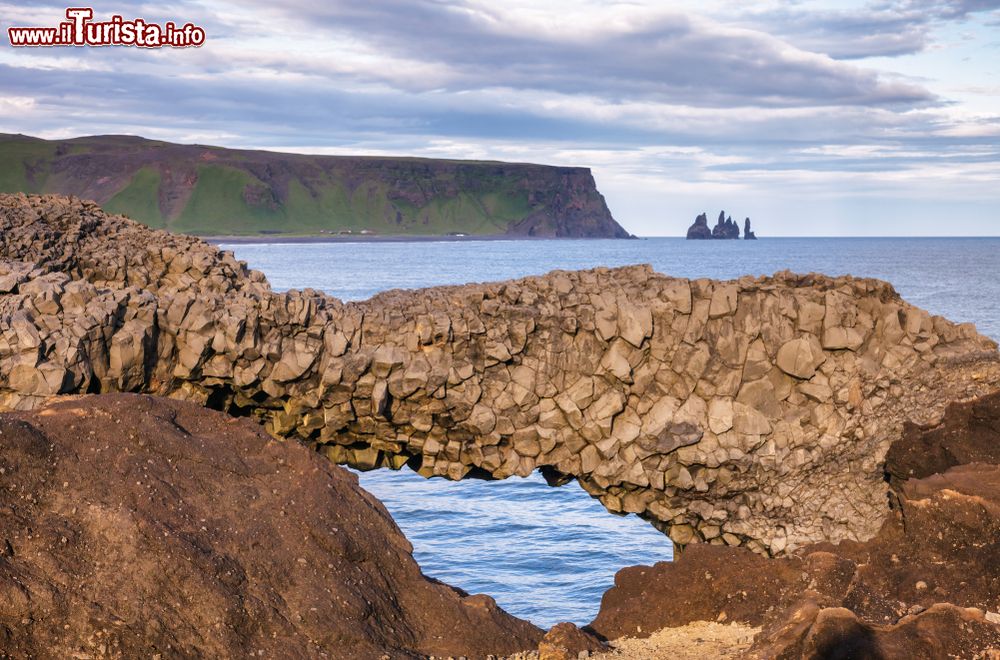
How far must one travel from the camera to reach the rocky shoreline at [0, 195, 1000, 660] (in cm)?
838

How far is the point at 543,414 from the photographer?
39.4 feet

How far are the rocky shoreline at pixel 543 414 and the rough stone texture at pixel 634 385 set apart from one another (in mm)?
26

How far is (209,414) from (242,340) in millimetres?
2262

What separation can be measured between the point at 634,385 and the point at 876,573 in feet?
11.4

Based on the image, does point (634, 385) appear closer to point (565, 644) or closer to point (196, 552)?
point (565, 644)

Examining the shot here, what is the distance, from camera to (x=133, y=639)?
6.75 meters

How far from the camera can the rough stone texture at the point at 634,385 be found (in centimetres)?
1177

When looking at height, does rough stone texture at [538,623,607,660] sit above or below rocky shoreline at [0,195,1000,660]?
below

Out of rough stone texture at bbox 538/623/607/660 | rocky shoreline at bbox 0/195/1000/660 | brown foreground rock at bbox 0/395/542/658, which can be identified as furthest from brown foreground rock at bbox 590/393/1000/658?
brown foreground rock at bbox 0/395/542/658

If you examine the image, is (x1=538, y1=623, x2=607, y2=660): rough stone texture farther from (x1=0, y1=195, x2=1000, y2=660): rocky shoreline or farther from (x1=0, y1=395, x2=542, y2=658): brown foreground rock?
(x1=0, y1=395, x2=542, y2=658): brown foreground rock

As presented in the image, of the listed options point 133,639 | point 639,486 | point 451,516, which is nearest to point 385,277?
point 451,516

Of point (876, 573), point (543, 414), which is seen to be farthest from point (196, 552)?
point (876, 573)

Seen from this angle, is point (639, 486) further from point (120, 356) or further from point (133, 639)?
point (133, 639)

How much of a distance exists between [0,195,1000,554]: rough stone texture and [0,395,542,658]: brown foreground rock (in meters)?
2.69
